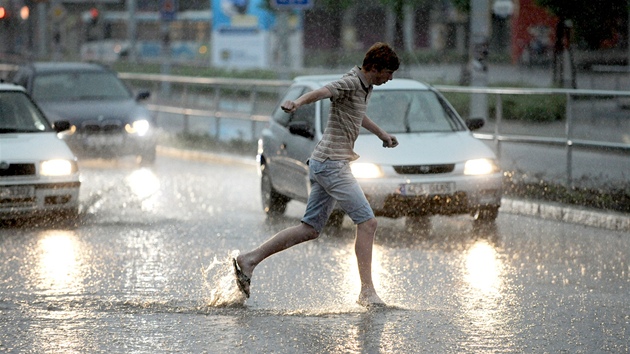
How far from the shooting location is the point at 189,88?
76.7 feet

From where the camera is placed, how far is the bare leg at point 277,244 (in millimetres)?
7914

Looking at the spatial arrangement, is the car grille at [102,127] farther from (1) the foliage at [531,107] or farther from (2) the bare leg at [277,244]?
(2) the bare leg at [277,244]

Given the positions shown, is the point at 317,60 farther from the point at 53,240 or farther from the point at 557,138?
the point at 53,240

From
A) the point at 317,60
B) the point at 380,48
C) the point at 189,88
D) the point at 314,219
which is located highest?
the point at 380,48

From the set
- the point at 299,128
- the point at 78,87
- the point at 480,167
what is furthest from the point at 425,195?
the point at 78,87

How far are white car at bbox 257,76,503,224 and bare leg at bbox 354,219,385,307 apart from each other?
3589mm

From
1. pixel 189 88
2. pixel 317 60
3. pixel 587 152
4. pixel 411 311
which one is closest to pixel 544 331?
pixel 411 311

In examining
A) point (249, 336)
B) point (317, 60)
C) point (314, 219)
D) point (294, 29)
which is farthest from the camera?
point (317, 60)

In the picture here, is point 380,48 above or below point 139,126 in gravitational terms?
above

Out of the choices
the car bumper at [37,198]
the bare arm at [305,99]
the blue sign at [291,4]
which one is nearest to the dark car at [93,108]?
the blue sign at [291,4]

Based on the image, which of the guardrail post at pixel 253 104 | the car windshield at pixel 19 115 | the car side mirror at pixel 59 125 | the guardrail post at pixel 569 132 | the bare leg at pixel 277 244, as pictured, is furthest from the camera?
the guardrail post at pixel 253 104

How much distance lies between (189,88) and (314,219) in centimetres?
1569

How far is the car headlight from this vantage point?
40.1 feet

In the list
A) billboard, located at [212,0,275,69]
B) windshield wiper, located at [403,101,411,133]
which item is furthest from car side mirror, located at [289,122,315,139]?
billboard, located at [212,0,275,69]
